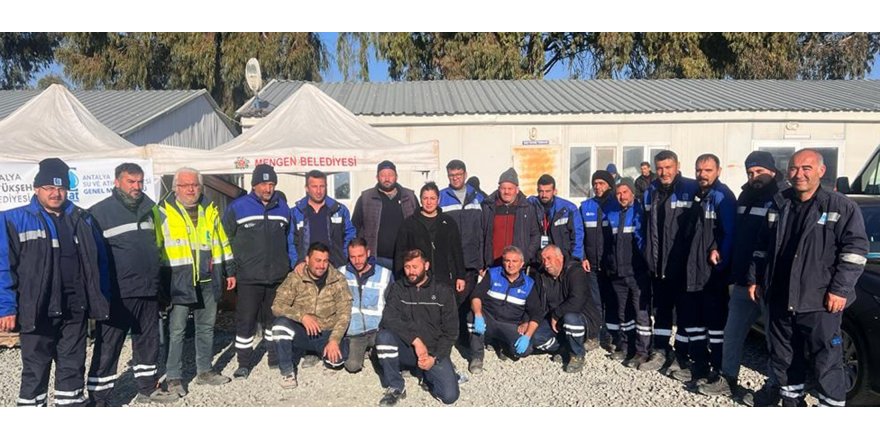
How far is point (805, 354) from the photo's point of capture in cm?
387

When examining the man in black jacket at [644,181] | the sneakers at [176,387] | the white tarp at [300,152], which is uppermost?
the white tarp at [300,152]

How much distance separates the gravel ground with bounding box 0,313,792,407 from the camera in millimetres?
4617

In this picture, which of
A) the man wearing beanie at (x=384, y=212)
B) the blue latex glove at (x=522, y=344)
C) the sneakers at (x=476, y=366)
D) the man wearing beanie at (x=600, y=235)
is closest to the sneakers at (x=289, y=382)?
the man wearing beanie at (x=384, y=212)

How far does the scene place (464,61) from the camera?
73.8 ft

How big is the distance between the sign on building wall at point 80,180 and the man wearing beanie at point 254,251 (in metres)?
1.18

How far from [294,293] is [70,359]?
1.71m

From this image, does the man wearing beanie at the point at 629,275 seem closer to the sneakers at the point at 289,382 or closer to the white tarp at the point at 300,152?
the white tarp at the point at 300,152

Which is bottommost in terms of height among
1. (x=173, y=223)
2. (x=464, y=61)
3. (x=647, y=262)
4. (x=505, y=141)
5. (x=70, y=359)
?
(x=70, y=359)

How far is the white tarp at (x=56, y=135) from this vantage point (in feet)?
19.2

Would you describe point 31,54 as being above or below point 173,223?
above

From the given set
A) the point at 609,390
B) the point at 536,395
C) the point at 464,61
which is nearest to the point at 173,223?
the point at 536,395

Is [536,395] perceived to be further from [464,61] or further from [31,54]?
[31,54]

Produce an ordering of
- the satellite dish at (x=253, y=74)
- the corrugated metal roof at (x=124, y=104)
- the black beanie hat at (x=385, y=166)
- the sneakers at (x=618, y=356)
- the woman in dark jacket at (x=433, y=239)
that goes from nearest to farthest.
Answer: the woman in dark jacket at (x=433, y=239)
the sneakers at (x=618, y=356)
the black beanie hat at (x=385, y=166)
the corrugated metal roof at (x=124, y=104)
the satellite dish at (x=253, y=74)

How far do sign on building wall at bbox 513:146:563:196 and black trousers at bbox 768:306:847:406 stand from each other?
300 inches
